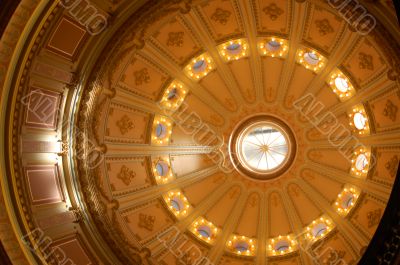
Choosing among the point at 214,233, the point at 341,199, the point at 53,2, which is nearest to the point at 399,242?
the point at 341,199

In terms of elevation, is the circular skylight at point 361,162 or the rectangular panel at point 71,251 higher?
the circular skylight at point 361,162

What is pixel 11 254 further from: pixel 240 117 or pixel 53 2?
pixel 240 117

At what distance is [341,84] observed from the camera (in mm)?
16828

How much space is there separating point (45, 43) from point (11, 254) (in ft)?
20.3

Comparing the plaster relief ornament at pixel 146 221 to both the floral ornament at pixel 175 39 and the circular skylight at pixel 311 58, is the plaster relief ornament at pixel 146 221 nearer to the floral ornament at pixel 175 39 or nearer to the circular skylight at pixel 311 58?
the floral ornament at pixel 175 39

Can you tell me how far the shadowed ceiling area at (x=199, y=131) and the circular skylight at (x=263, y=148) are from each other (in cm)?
8

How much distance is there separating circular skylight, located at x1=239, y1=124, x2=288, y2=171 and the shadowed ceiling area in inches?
3.3

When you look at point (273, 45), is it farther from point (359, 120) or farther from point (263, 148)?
point (263, 148)

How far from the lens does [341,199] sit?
17.6 meters


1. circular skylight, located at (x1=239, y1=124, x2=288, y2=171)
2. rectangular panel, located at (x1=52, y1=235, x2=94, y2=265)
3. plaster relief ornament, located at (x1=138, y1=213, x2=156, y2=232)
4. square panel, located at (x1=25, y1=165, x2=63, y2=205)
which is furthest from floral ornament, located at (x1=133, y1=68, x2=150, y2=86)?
rectangular panel, located at (x1=52, y1=235, x2=94, y2=265)

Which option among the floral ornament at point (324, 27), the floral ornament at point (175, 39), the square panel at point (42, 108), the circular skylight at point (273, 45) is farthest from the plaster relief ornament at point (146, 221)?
the floral ornament at point (324, 27)

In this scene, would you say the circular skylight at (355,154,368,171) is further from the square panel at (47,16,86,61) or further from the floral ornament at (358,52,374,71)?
Result: the square panel at (47,16,86,61)

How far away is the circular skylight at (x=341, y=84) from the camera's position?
54.5 feet

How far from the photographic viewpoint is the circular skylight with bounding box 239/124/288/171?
64.4ft
